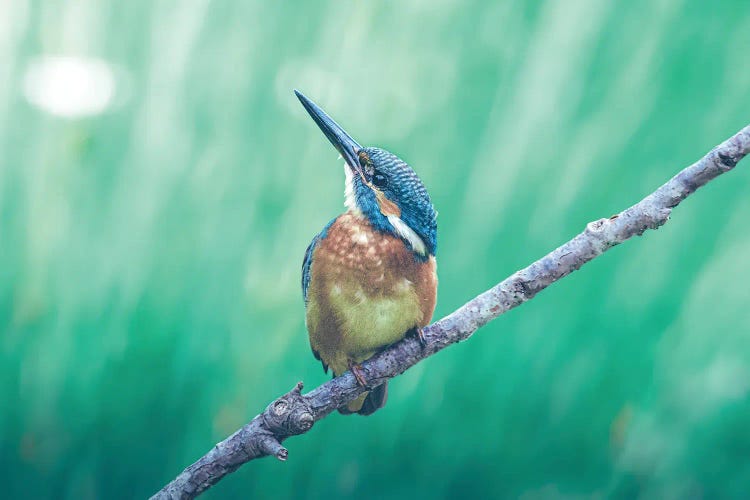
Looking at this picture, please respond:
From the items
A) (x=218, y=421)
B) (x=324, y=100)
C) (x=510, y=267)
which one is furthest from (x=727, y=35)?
(x=218, y=421)

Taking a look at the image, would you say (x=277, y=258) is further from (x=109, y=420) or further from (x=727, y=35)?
(x=727, y=35)

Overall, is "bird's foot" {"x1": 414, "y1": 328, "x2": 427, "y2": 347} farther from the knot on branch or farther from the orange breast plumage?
the knot on branch

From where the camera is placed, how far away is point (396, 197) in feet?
7.34

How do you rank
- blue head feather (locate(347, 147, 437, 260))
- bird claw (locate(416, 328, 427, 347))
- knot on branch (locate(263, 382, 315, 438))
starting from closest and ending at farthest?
1. knot on branch (locate(263, 382, 315, 438))
2. bird claw (locate(416, 328, 427, 347))
3. blue head feather (locate(347, 147, 437, 260))

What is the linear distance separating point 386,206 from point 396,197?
0.14ft

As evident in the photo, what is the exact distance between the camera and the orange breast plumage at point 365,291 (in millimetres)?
2160

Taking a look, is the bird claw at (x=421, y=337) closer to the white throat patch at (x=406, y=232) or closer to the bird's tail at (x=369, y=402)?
the white throat patch at (x=406, y=232)

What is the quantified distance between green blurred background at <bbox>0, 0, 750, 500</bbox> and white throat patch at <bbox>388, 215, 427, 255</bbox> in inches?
16.7

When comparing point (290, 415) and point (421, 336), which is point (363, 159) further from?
point (290, 415)

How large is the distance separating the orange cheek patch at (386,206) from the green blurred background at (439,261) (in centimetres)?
41

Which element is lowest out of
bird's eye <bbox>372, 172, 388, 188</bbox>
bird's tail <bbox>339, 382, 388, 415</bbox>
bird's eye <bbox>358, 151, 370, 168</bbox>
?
bird's tail <bbox>339, 382, 388, 415</bbox>

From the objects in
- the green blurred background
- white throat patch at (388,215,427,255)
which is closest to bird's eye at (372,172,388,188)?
white throat patch at (388,215,427,255)

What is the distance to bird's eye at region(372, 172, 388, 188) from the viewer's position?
2244 millimetres

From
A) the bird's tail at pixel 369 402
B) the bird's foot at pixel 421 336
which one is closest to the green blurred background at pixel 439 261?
the bird's tail at pixel 369 402
